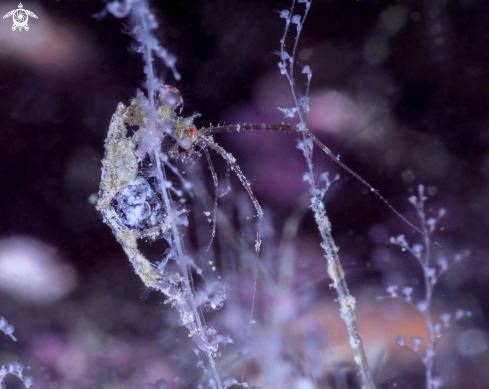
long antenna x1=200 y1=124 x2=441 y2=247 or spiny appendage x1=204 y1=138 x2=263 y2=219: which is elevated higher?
long antenna x1=200 y1=124 x2=441 y2=247

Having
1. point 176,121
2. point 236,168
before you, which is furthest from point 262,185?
point 176,121

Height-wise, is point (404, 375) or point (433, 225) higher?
point (433, 225)

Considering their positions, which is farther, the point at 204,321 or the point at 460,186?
the point at 460,186

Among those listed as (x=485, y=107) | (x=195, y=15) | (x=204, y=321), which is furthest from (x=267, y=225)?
(x=485, y=107)

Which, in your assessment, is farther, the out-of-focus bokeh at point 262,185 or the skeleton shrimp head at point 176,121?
the out-of-focus bokeh at point 262,185

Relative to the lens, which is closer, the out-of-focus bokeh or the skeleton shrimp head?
the skeleton shrimp head

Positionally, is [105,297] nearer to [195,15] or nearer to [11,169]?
[11,169]
